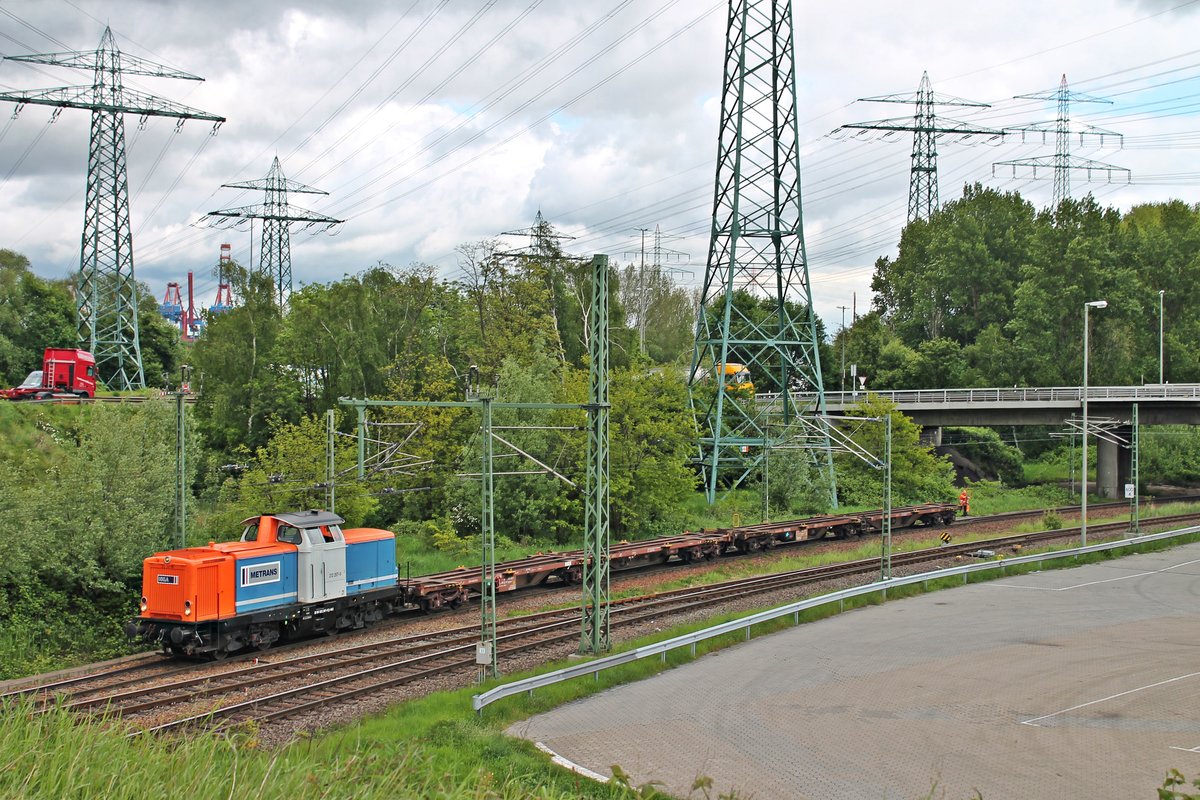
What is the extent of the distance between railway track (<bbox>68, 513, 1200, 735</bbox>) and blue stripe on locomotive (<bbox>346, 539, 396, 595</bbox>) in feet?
8.55

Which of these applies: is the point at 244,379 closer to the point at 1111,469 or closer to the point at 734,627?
the point at 734,627

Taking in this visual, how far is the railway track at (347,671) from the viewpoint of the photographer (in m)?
18.2

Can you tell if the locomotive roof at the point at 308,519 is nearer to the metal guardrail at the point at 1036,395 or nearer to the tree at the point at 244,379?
the tree at the point at 244,379

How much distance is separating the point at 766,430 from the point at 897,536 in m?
8.00

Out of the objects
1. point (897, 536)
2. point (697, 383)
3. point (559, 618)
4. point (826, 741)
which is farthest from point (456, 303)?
point (826, 741)

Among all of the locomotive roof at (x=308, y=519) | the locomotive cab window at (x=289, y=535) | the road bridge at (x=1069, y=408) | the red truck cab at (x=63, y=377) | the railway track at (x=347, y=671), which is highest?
the red truck cab at (x=63, y=377)

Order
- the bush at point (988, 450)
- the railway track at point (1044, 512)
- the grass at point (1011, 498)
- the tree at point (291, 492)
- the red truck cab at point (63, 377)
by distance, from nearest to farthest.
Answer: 1. the tree at point (291, 492)
2. the railway track at point (1044, 512)
3. the red truck cab at point (63, 377)
4. the grass at point (1011, 498)
5. the bush at point (988, 450)

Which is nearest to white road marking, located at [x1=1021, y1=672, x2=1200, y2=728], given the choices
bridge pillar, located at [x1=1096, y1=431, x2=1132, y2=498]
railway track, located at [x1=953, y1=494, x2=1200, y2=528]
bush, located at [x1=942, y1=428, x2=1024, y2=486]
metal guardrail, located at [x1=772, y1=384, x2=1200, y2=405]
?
railway track, located at [x1=953, y1=494, x2=1200, y2=528]

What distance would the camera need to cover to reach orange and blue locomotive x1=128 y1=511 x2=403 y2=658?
2217 centimetres

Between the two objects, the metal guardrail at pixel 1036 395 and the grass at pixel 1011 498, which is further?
the grass at pixel 1011 498

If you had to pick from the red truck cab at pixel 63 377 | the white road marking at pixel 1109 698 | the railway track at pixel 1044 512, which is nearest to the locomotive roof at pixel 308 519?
the white road marking at pixel 1109 698

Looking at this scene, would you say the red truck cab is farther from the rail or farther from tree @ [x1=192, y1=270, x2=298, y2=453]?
the rail

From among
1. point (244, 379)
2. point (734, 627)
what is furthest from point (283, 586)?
point (244, 379)

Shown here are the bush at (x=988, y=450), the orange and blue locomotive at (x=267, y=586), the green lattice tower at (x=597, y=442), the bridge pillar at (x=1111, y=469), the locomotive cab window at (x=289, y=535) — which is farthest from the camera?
the bush at (x=988, y=450)
